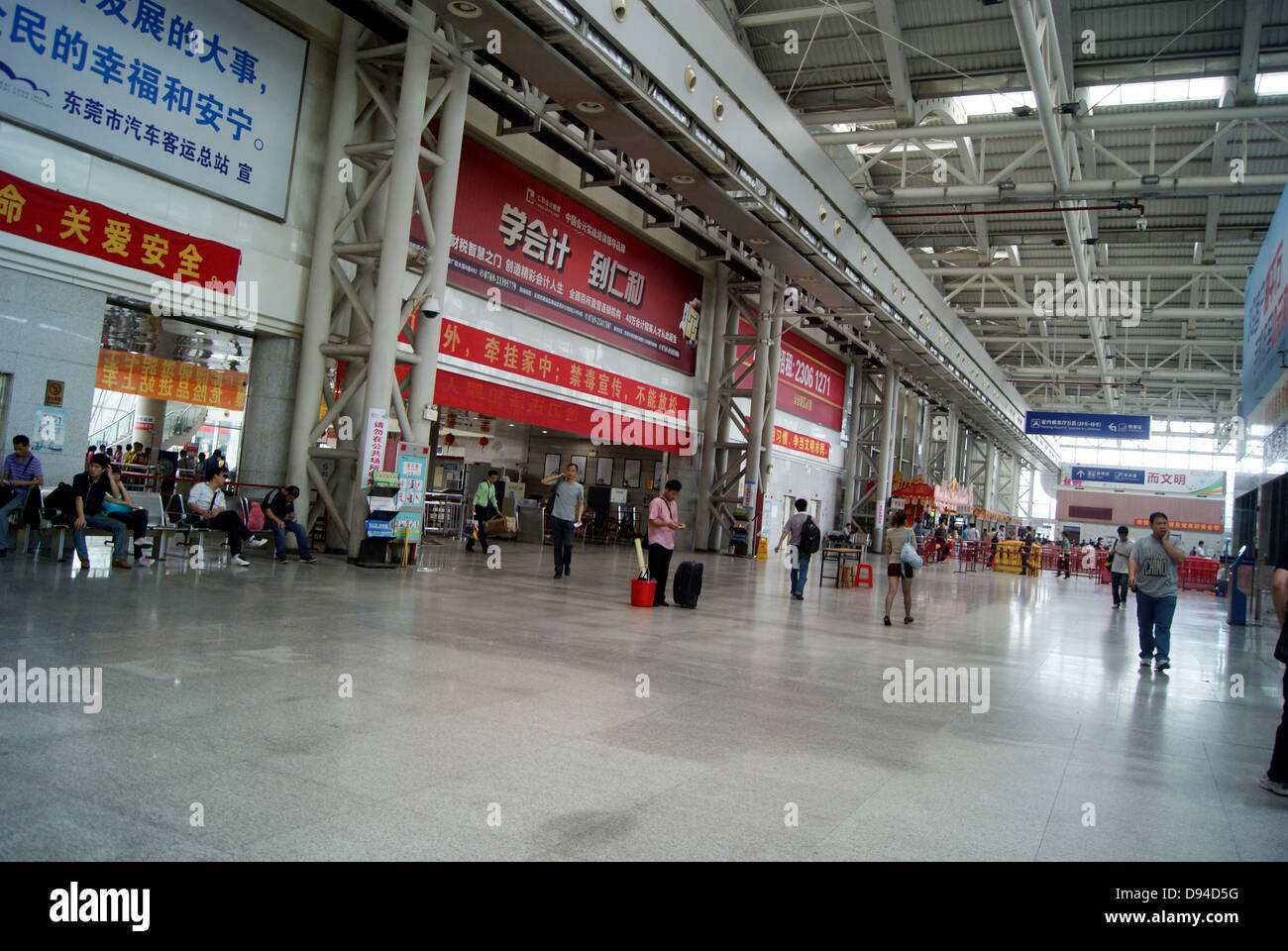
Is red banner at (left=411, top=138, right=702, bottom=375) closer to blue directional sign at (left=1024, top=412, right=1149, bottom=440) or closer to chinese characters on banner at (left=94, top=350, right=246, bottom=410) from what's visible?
chinese characters on banner at (left=94, top=350, right=246, bottom=410)

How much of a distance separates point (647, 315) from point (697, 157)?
9.73 m

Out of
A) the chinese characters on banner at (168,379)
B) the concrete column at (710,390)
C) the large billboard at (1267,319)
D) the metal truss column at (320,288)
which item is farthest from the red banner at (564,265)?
the large billboard at (1267,319)

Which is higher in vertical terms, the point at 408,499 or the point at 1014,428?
the point at 1014,428

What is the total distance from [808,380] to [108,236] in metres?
22.9

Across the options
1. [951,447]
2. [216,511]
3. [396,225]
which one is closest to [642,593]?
[216,511]

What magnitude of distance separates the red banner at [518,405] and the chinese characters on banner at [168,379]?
7718mm

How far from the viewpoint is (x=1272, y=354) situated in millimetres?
11125

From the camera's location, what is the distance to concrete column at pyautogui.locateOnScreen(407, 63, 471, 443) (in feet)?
41.8

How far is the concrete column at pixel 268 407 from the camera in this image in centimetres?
1277

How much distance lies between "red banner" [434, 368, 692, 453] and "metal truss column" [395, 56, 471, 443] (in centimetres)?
199

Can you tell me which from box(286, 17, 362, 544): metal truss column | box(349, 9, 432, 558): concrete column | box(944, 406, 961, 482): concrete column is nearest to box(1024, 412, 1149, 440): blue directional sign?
box(944, 406, 961, 482): concrete column

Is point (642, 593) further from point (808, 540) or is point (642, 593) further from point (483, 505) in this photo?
point (483, 505)
